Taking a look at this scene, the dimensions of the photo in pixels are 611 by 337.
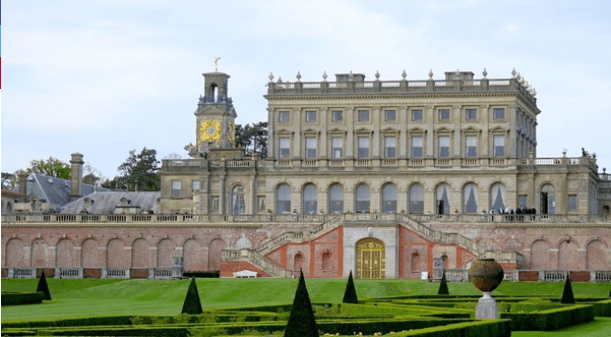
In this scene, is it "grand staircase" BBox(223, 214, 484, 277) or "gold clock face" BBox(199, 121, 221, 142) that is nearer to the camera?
"grand staircase" BBox(223, 214, 484, 277)

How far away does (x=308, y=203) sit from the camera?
89438 mm

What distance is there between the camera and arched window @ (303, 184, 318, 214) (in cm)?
8925

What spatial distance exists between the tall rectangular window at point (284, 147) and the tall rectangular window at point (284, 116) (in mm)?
1355

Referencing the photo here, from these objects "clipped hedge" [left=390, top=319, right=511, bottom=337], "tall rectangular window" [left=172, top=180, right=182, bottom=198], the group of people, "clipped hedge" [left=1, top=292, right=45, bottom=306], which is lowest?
"clipped hedge" [left=1, top=292, right=45, bottom=306]

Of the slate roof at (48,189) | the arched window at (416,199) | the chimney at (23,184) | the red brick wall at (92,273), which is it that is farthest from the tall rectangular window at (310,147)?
the chimney at (23,184)

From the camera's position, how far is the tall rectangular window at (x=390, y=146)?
90312 millimetres

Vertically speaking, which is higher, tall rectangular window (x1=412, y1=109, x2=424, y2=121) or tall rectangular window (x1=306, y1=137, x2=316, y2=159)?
tall rectangular window (x1=412, y1=109, x2=424, y2=121)

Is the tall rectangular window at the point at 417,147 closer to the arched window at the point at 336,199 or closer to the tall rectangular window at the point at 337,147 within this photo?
the tall rectangular window at the point at 337,147

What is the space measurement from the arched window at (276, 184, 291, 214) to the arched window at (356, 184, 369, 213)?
508cm

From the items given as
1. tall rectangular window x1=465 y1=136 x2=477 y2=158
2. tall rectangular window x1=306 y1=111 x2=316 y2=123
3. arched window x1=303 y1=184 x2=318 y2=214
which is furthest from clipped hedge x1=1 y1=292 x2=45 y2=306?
tall rectangular window x1=465 y1=136 x2=477 y2=158

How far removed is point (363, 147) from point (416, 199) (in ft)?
20.4

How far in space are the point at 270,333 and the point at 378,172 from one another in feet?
197

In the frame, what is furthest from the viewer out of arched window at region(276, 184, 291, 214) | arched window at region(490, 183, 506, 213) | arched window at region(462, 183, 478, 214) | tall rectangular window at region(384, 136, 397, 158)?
tall rectangular window at region(384, 136, 397, 158)

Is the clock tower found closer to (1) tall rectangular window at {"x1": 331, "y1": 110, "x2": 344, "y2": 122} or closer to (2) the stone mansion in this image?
(2) the stone mansion
